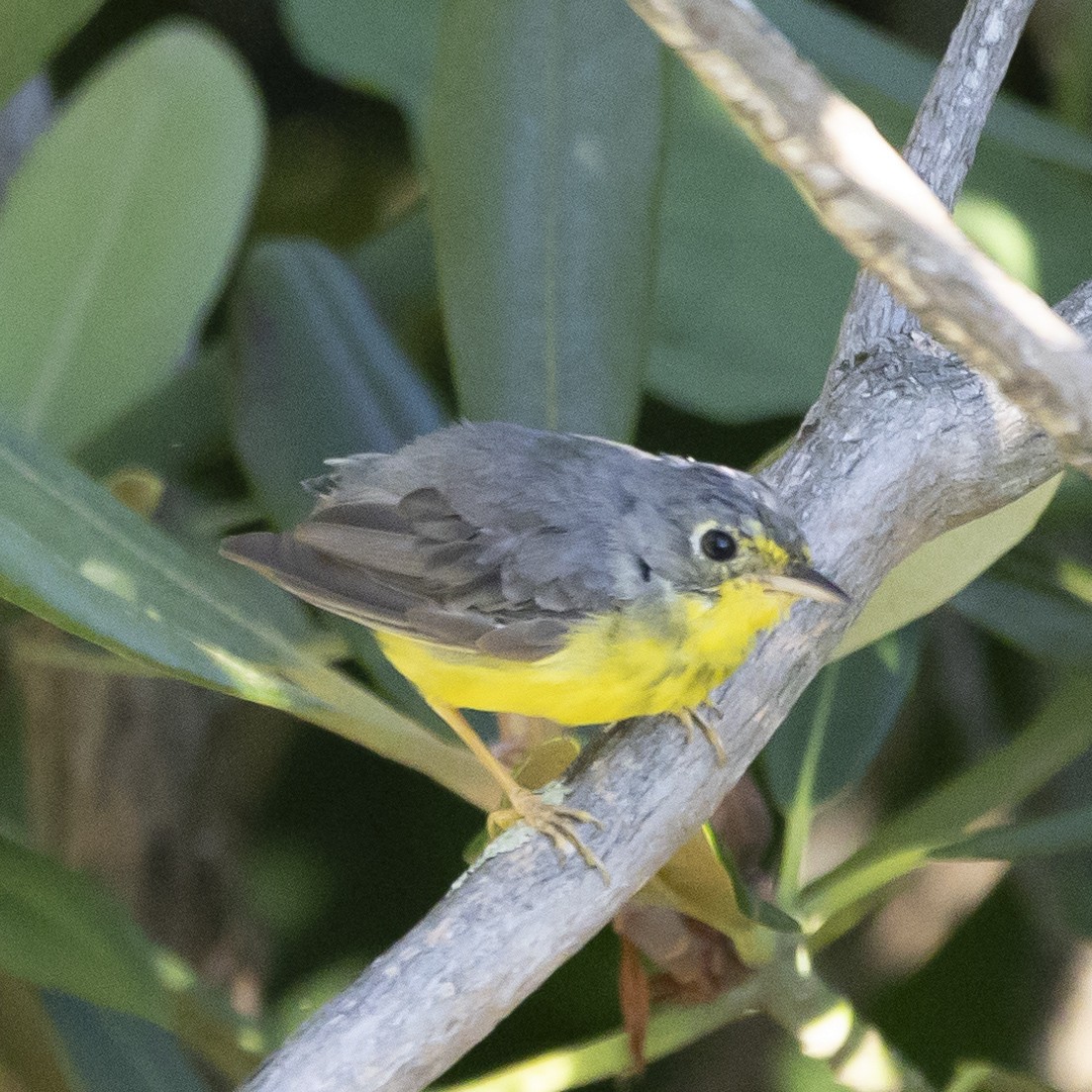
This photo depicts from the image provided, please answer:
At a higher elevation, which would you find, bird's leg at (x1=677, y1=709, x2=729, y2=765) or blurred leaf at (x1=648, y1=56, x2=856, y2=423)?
blurred leaf at (x1=648, y1=56, x2=856, y2=423)

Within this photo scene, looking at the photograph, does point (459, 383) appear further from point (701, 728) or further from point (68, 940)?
point (68, 940)

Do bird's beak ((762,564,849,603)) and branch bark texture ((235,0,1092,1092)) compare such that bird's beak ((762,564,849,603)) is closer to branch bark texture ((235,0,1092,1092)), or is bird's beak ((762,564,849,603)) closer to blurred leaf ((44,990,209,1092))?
branch bark texture ((235,0,1092,1092))

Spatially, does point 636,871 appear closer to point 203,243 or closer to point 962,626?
point 203,243

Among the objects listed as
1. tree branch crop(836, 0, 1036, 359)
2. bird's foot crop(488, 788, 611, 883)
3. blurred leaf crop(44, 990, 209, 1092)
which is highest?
tree branch crop(836, 0, 1036, 359)

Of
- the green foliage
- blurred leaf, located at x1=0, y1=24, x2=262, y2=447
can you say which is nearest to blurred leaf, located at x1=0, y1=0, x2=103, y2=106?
the green foliage

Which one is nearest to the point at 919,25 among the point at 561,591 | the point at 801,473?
the point at 801,473

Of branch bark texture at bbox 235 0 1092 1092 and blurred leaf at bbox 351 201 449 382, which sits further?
blurred leaf at bbox 351 201 449 382
